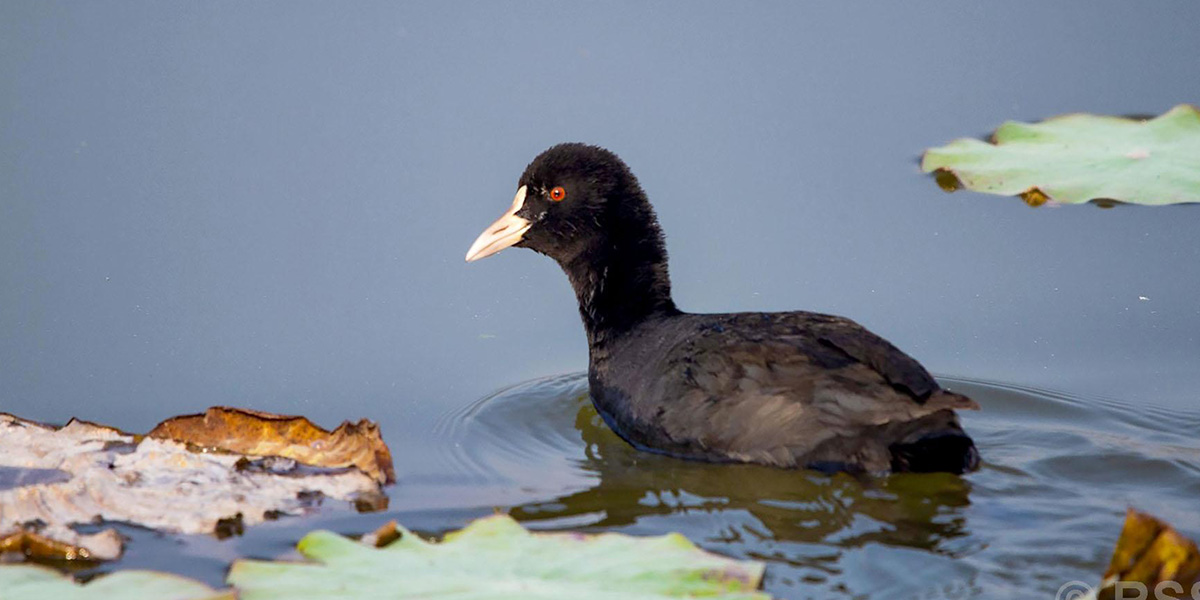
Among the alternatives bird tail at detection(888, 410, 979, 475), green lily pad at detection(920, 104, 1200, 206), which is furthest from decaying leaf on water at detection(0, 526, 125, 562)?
green lily pad at detection(920, 104, 1200, 206)

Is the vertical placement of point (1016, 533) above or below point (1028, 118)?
below

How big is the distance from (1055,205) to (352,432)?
11.2 feet

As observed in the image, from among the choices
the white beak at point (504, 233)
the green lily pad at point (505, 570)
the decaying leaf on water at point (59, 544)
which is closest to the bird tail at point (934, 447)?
the green lily pad at point (505, 570)

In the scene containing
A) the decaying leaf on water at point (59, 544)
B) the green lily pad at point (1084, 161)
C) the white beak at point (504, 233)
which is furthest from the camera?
the green lily pad at point (1084, 161)

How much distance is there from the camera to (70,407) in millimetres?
5109

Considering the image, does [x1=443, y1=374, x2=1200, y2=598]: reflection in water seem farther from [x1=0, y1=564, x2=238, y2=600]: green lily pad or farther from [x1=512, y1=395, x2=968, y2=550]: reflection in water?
[x1=0, y1=564, x2=238, y2=600]: green lily pad

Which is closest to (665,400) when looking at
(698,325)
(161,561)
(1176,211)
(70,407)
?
(698,325)

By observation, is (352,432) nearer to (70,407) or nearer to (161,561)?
(161,561)

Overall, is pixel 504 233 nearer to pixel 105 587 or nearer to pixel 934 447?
pixel 934 447

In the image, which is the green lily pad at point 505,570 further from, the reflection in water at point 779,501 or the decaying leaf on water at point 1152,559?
the decaying leaf on water at point 1152,559

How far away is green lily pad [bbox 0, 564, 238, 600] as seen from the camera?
336 centimetres

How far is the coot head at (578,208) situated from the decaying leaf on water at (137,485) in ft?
4.61

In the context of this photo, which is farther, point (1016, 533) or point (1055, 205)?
point (1055, 205)

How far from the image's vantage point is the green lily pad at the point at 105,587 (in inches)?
132
